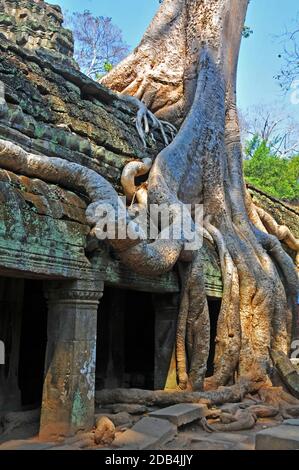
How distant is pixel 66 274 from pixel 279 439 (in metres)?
1.89

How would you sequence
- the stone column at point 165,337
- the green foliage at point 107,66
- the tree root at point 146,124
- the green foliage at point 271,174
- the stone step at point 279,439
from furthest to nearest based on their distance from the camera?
the green foliage at point 107,66, the green foliage at point 271,174, the tree root at point 146,124, the stone column at point 165,337, the stone step at point 279,439

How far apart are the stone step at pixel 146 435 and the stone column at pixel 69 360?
0.35 m

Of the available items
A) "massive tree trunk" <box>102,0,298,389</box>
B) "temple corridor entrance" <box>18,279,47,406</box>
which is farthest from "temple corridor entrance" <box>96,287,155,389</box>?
"massive tree trunk" <box>102,0,298,389</box>

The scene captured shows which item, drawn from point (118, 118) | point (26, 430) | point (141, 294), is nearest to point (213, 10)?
point (118, 118)

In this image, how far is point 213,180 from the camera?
268 inches

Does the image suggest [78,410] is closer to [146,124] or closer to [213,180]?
[213,180]

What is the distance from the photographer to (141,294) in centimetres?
712

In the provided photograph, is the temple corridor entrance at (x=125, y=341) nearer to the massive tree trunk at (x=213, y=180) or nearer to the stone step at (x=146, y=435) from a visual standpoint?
the massive tree trunk at (x=213, y=180)

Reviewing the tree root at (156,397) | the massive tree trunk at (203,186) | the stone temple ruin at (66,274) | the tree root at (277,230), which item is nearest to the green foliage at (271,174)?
the tree root at (277,230)

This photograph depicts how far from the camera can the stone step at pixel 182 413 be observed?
13.1ft

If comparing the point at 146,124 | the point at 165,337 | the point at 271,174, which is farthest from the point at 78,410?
the point at 271,174

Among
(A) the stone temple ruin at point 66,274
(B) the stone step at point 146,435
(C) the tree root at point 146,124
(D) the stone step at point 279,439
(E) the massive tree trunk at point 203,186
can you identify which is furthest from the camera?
(C) the tree root at point 146,124
